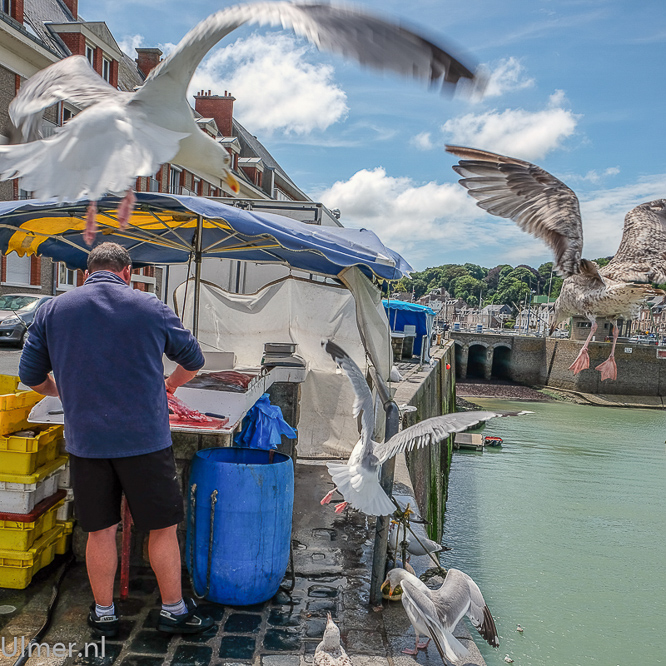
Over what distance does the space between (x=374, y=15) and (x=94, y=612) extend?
3.15 metres

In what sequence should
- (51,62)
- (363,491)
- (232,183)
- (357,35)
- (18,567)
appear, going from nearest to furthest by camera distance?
(357,35)
(232,183)
(18,567)
(363,491)
(51,62)

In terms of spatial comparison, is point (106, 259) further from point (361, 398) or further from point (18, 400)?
point (361, 398)

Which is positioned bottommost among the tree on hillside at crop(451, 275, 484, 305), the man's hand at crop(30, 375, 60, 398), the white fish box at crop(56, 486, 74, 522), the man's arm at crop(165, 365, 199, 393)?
the white fish box at crop(56, 486, 74, 522)

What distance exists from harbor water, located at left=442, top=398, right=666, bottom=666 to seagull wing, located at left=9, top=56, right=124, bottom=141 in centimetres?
742

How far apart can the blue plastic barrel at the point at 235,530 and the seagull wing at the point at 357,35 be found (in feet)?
8.03

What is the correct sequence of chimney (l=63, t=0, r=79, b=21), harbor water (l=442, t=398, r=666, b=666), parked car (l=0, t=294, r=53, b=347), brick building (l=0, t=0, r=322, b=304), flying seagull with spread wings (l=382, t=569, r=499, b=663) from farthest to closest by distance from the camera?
chimney (l=63, t=0, r=79, b=21), brick building (l=0, t=0, r=322, b=304), parked car (l=0, t=294, r=53, b=347), harbor water (l=442, t=398, r=666, b=666), flying seagull with spread wings (l=382, t=569, r=499, b=663)

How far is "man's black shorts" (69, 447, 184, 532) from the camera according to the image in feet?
9.82

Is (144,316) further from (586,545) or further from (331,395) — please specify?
(586,545)

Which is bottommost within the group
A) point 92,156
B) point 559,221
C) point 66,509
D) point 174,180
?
point 66,509

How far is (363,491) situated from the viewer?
383cm

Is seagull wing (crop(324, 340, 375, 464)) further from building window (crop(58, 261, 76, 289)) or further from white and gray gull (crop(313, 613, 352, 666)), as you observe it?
building window (crop(58, 261, 76, 289))

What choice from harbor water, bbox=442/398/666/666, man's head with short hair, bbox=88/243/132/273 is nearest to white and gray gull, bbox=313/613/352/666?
man's head with short hair, bbox=88/243/132/273

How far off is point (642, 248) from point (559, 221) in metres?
1.71

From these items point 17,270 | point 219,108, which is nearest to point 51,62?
point 17,270
